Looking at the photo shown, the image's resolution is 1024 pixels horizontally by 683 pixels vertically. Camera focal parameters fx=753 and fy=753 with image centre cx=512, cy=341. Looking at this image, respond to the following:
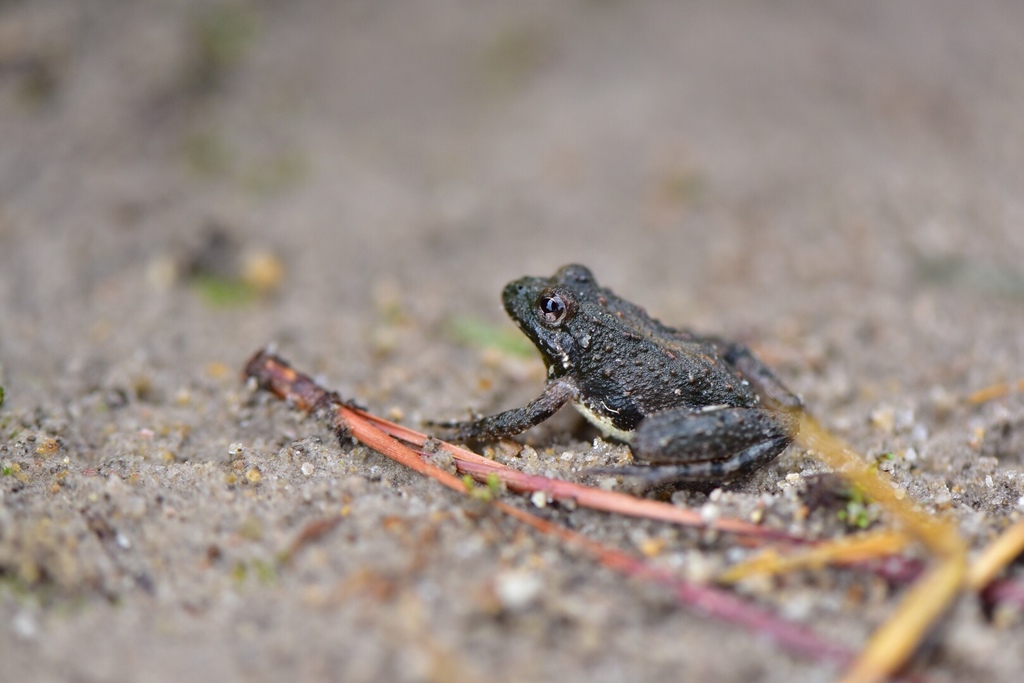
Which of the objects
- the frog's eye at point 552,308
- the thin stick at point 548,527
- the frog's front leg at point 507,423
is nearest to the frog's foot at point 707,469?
the thin stick at point 548,527

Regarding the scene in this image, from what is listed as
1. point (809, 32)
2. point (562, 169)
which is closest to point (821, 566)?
point (562, 169)

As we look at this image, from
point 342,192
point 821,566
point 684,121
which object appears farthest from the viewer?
point 684,121

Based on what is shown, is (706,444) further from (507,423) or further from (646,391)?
(507,423)

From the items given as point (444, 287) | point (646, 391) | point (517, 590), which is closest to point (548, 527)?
point (517, 590)

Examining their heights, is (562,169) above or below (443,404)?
above

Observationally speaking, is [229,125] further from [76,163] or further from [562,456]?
[562,456]

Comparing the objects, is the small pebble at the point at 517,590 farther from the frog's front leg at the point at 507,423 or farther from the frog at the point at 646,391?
the frog's front leg at the point at 507,423
